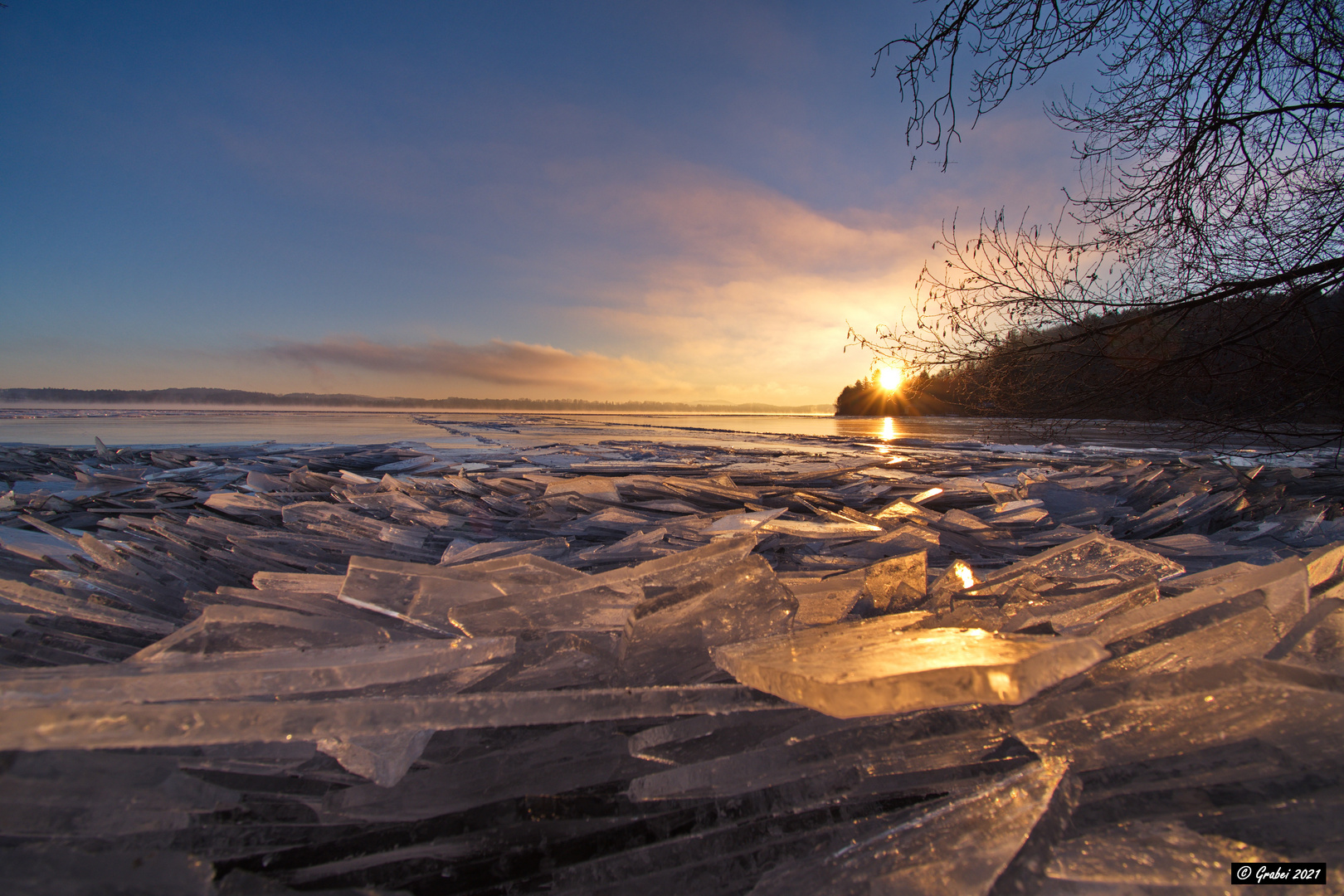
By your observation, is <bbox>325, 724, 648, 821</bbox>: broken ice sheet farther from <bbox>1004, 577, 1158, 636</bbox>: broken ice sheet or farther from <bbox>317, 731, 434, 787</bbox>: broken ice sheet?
<bbox>1004, 577, 1158, 636</bbox>: broken ice sheet

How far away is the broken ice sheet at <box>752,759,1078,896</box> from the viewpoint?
53 cm

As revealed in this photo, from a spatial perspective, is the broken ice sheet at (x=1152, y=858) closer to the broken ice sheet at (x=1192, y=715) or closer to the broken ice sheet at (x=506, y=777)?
the broken ice sheet at (x=1192, y=715)

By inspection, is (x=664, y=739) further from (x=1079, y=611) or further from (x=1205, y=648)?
(x=1079, y=611)

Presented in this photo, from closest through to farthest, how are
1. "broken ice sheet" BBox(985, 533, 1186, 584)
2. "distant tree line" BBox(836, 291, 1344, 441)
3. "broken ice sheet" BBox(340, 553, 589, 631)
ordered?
"broken ice sheet" BBox(340, 553, 589, 631)
"broken ice sheet" BBox(985, 533, 1186, 584)
"distant tree line" BBox(836, 291, 1344, 441)

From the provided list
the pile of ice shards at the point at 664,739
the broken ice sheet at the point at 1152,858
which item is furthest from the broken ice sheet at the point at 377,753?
the broken ice sheet at the point at 1152,858

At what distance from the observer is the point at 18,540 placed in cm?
190

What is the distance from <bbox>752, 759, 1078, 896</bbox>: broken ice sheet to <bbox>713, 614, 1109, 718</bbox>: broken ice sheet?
165 millimetres

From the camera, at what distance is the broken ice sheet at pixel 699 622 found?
0.88 m

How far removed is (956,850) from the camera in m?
0.56

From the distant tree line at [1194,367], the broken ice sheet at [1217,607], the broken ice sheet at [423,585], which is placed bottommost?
the broken ice sheet at [423,585]

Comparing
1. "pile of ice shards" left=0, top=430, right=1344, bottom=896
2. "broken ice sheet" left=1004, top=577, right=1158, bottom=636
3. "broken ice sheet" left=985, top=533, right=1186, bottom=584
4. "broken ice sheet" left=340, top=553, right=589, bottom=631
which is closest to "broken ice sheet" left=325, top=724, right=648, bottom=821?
"pile of ice shards" left=0, top=430, right=1344, bottom=896

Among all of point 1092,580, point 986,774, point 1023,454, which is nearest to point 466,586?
point 986,774

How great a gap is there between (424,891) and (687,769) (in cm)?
33

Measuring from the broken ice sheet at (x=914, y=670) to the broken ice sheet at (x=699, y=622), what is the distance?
0.59ft
